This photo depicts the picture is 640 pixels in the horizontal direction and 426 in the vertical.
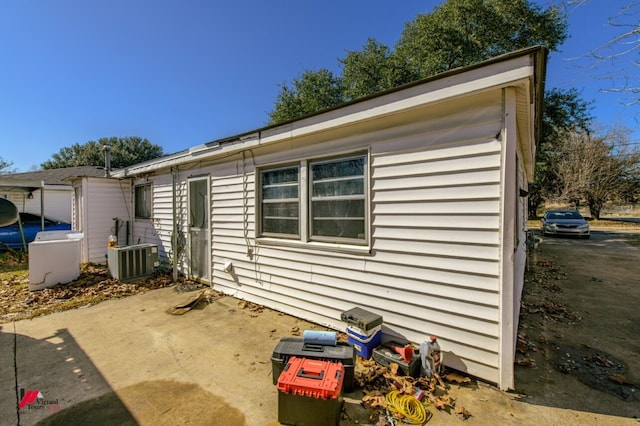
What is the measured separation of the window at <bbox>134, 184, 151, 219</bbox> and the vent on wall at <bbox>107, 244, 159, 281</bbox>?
4.47 ft

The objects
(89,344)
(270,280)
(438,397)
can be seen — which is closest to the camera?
(438,397)

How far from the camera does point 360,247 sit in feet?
10.8

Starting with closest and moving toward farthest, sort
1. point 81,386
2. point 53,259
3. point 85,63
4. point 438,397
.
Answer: point 438,397
point 81,386
point 53,259
point 85,63

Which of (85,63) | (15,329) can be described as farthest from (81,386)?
(85,63)

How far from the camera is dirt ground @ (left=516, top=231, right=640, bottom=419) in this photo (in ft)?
7.61

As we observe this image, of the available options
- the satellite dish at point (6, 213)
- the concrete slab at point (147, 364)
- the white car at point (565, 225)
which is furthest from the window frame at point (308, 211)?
the white car at point (565, 225)

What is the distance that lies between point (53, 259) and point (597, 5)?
10.00m

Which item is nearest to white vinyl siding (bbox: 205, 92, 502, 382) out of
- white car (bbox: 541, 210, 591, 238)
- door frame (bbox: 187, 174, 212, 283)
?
door frame (bbox: 187, 174, 212, 283)

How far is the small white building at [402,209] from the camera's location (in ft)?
7.78

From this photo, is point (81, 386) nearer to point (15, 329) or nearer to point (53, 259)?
point (15, 329)

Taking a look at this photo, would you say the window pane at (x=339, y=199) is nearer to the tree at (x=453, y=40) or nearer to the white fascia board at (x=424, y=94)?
the white fascia board at (x=424, y=94)

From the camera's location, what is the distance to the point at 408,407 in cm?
212

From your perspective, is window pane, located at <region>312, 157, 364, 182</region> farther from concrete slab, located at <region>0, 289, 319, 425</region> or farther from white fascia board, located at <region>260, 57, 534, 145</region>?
concrete slab, located at <region>0, 289, 319, 425</region>

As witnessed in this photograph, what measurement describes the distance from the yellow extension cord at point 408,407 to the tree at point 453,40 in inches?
363
